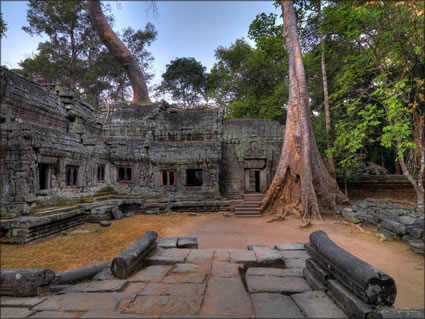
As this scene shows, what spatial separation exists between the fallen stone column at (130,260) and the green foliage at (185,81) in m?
24.6

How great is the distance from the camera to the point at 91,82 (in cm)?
2408

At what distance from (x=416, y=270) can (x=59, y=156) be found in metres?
10.8

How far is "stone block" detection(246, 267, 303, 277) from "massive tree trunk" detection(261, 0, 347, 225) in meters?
5.95

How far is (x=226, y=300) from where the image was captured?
9.32ft

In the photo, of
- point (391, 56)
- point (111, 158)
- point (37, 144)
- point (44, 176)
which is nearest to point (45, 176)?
point (44, 176)

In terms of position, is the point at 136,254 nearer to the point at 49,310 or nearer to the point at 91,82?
the point at 49,310

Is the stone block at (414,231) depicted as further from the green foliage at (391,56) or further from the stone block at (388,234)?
the green foliage at (391,56)

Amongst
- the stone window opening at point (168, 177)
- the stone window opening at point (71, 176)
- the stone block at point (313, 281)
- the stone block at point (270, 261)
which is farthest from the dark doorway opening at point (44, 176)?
the stone block at point (313, 281)

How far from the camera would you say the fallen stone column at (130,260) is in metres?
3.57

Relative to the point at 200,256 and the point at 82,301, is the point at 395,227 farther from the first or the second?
the point at 82,301

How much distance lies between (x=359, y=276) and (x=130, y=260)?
10.7 feet

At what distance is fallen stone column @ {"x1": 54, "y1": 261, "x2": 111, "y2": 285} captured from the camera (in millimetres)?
3697

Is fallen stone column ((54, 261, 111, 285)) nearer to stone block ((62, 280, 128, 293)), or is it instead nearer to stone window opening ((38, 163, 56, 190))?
stone block ((62, 280, 128, 293))

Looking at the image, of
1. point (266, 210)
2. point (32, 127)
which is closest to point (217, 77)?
point (266, 210)
